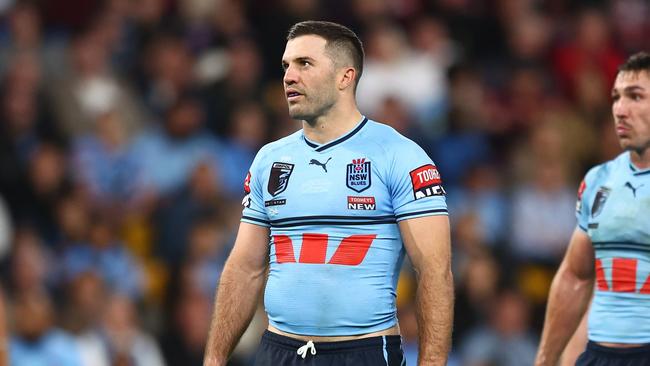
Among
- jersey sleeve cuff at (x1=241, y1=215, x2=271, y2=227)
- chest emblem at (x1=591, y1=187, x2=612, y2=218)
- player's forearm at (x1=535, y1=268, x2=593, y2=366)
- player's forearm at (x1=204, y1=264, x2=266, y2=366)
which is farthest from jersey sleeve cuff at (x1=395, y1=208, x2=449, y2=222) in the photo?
player's forearm at (x1=535, y1=268, x2=593, y2=366)

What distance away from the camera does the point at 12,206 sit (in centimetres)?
1334

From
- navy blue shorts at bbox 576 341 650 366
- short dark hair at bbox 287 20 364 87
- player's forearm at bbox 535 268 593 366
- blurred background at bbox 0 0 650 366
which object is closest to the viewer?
short dark hair at bbox 287 20 364 87

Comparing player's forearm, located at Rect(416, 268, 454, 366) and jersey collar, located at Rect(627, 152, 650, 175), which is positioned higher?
jersey collar, located at Rect(627, 152, 650, 175)

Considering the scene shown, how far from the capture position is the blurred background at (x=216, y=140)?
1290cm

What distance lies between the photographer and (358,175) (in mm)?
6828

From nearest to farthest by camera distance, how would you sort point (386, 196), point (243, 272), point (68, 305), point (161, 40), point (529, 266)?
1. point (386, 196)
2. point (243, 272)
3. point (68, 305)
4. point (529, 266)
5. point (161, 40)

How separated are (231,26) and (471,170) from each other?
11.4 ft

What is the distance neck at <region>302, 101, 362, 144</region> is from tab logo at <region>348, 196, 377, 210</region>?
418mm

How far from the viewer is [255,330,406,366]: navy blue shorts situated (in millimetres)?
6750

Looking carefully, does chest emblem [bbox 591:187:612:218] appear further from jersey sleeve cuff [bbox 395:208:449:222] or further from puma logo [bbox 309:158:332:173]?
puma logo [bbox 309:158:332:173]

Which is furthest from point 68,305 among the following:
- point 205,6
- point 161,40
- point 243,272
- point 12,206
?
point 243,272

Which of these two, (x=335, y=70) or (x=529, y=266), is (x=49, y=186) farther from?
(x=335, y=70)

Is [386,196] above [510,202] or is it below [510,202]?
above

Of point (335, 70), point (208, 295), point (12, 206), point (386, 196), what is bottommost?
point (208, 295)
